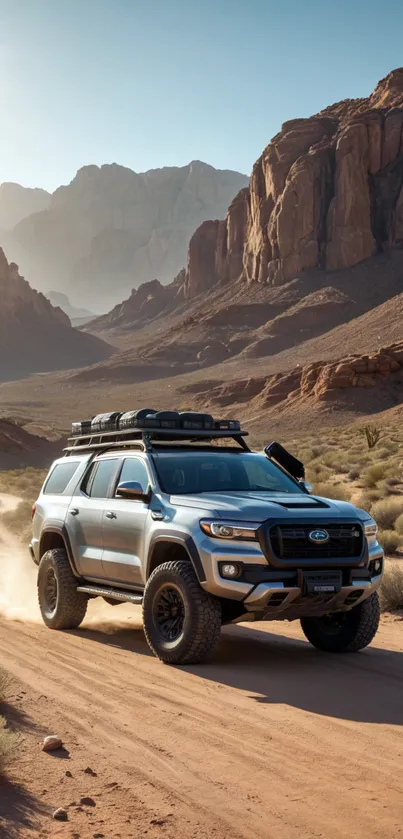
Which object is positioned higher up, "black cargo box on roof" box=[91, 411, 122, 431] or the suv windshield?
"black cargo box on roof" box=[91, 411, 122, 431]

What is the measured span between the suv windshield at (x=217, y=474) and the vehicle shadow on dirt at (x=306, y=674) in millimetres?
1472

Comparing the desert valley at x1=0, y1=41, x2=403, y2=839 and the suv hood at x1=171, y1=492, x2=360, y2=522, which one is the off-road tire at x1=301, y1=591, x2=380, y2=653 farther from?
the suv hood at x1=171, y1=492, x2=360, y2=522

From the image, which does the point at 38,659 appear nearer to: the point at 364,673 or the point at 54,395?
the point at 364,673

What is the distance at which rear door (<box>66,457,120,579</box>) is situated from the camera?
29.1ft

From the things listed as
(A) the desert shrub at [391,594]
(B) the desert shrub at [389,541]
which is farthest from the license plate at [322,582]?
(B) the desert shrub at [389,541]

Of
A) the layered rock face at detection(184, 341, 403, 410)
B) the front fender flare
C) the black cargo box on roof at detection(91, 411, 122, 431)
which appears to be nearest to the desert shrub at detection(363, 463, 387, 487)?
the black cargo box on roof at detection(91, 411, 122, 431)

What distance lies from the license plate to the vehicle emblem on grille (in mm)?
250

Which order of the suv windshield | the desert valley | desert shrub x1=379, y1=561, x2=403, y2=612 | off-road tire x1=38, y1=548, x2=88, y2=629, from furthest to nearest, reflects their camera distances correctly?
desert shrub x1=379, y1=561, x2=403, y2=612 → off-road tire x1=38, y1=548, x2=88, y2=629 → the suv windshield → the desert valley

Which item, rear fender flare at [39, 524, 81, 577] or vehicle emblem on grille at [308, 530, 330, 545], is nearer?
vehicle emblem on grille at [308, 530, 330, 545]

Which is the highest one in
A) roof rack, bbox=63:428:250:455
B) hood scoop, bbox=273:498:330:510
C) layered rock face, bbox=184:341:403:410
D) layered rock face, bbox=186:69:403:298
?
layered rock face, bbox=186:69:403:298

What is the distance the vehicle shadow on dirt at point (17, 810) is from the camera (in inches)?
160

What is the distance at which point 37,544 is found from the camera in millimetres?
10328

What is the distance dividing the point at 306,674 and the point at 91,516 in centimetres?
299

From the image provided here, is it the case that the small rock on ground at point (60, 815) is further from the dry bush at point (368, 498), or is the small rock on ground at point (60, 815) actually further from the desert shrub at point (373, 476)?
the desert shrub at point (373, 476)
